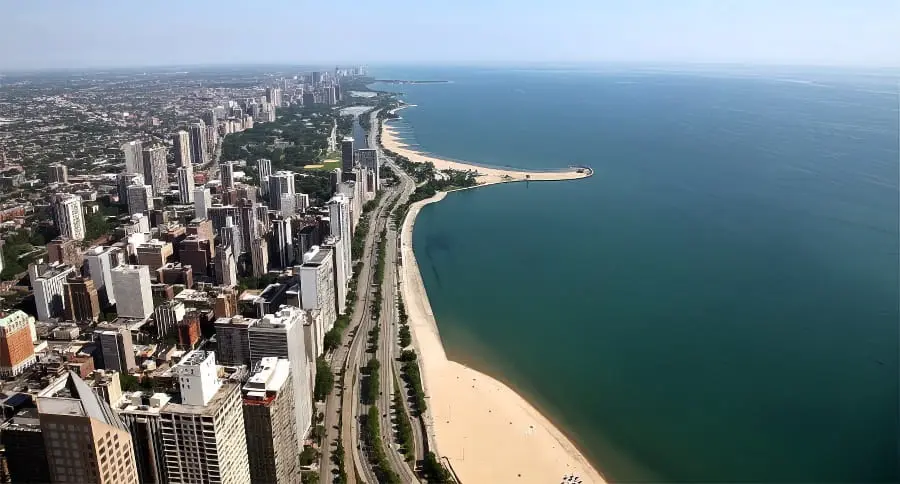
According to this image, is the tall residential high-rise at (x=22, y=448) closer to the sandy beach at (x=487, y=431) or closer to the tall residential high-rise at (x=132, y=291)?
the sandy beach at (x=487, y=431)

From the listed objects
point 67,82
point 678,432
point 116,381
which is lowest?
point 678,432

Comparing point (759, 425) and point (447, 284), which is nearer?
point (759, 425)

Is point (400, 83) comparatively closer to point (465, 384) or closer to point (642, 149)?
point (642, 149)

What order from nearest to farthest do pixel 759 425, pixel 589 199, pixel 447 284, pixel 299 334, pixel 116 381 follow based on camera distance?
pixel 116 381, pixel 299 334, pixel 759 425, pixel 447 284, pixel 589 199

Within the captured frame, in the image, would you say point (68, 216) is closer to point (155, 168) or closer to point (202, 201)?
point (202, 201)

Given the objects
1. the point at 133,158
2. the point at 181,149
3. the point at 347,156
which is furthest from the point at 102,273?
the point at 181,149

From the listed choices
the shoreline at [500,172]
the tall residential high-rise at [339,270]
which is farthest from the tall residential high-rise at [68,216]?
the shoreline at [500,172]

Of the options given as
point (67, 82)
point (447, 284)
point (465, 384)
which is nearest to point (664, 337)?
point (465, 384)
